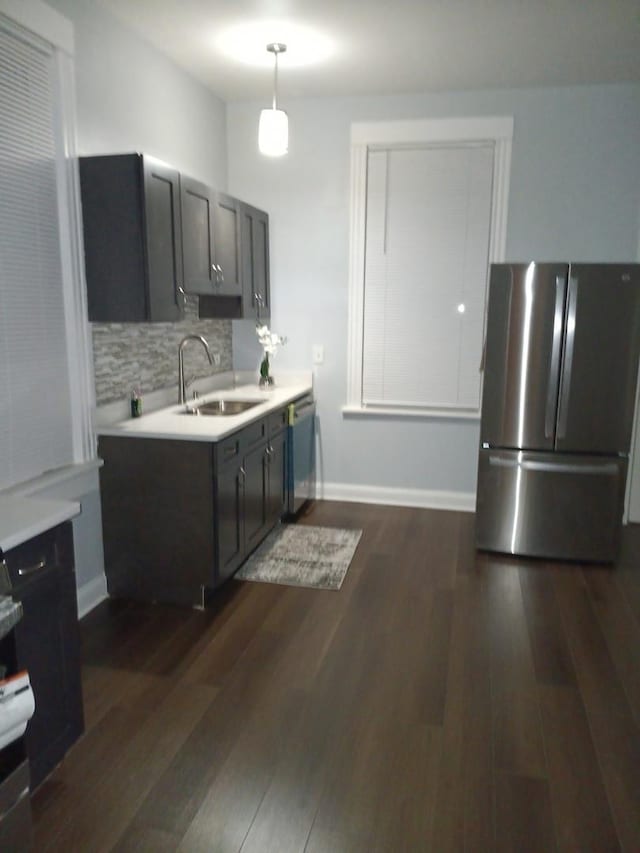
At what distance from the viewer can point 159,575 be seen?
3.01m

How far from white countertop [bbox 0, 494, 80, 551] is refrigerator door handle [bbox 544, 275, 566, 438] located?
259cm

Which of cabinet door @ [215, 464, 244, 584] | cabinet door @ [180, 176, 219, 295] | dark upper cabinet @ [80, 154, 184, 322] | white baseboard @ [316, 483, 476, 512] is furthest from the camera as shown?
white baseboard @ [316, 483, 476, 512]

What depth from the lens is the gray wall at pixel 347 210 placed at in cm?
394

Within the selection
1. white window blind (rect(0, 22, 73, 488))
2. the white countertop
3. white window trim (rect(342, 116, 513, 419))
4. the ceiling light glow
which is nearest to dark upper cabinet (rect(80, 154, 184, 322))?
white window blind (rect(0, 22, 73, 488))

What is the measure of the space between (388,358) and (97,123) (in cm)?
236

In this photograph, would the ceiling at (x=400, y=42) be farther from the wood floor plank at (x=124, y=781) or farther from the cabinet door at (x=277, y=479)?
the wood floor plank at (x=124, y=781)

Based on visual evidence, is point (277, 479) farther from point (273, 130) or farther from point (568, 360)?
point (273, 130)

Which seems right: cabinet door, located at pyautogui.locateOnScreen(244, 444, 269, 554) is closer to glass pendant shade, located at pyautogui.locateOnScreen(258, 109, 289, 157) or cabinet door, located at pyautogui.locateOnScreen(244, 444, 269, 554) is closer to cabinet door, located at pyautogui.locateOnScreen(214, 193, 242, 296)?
cabinet door, located at pyautogui.locateOnScreen(214, 193, 242, 296)

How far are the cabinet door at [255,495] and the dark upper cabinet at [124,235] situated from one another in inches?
36.7

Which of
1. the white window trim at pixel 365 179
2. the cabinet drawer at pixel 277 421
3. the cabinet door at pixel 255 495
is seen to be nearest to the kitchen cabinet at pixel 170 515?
the cabinet door at pixel 255 495

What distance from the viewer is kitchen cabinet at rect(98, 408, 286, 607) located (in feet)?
9.43

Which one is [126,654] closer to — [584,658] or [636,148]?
[584,658]

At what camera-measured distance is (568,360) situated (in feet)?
11.2

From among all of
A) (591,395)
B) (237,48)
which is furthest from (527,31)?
(591,395)
